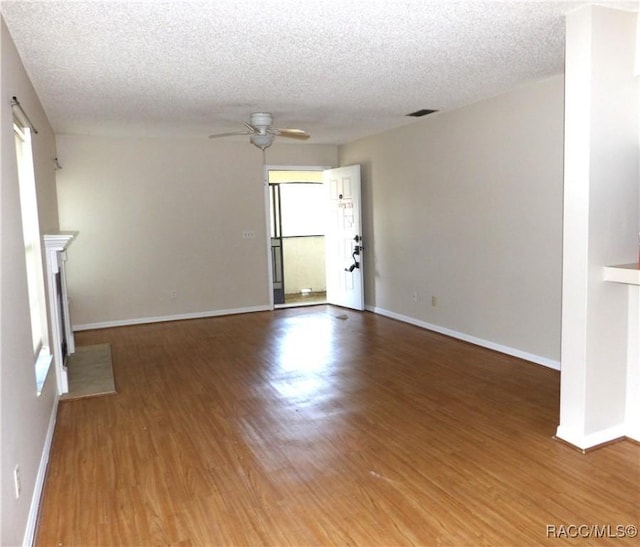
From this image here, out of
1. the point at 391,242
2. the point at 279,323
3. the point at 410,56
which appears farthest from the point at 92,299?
the point at 410,56

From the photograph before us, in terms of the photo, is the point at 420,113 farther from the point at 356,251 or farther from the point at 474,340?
the point at 474,340

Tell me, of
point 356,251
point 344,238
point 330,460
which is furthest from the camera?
point 344,238

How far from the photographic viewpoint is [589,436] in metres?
2.87

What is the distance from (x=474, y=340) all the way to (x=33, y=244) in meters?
3.98

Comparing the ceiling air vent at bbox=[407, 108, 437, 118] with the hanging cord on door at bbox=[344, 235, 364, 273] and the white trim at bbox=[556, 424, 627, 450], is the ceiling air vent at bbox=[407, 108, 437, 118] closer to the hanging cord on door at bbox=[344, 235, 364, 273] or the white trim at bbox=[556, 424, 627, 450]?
the hanging cord on door at bbox=[344, 235, 364, 273]

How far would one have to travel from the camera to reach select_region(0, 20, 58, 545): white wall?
1.97 meters

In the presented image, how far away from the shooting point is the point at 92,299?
6.40 metres

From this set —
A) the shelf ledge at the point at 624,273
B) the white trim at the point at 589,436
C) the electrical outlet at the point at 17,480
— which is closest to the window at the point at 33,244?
the electrical outlet at the point at 17,480

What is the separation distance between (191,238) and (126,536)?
4971 millimetres

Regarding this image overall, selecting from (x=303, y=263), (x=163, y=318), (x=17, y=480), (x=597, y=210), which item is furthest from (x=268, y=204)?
(x=17, y=480)

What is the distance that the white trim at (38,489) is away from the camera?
7.12 feet

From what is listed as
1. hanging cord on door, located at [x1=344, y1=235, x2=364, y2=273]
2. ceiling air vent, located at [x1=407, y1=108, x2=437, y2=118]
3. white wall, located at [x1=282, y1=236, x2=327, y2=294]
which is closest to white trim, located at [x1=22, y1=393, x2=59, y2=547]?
ceiling air vent, located at [x1=407, y1=108, x2=437, y2=118]

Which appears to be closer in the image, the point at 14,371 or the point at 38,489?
the point at 14,371

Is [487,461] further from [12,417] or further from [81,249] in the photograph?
[81,249]
